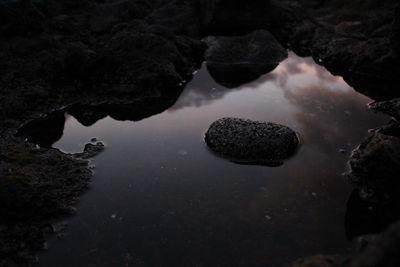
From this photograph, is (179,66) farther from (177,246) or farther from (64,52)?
(177,246)

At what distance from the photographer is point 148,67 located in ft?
82.5

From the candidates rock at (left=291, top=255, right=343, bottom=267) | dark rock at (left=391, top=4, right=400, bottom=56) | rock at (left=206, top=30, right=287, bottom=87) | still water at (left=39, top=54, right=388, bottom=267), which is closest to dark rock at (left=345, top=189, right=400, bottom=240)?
still water at (left=39, top=54, right=388, bottom=267)

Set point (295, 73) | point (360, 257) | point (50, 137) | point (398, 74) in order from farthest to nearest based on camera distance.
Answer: point (295, 73)
point (398, 74)
point (50, 137)
point (360, 257)

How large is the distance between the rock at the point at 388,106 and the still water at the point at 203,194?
0.61 meters

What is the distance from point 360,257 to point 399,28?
2100 cm

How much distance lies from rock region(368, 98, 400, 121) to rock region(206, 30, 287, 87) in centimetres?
845

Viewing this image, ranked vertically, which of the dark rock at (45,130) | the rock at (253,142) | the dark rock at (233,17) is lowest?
the dark rock at (233,17)

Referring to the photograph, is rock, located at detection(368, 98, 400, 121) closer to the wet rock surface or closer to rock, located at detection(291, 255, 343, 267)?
the wet rock surface

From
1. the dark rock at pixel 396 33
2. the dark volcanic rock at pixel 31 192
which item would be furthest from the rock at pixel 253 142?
the dark rock at pixel 396 33

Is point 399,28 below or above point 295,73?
above

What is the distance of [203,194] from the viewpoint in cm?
1552

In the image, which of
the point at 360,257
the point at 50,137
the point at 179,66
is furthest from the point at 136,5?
the point at 360,257

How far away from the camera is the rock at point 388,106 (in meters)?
21.0

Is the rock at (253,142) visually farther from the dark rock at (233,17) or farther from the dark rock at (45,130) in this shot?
the dark rock at (233,17)
